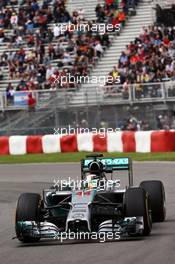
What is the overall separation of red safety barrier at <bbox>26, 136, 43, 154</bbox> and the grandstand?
207cm

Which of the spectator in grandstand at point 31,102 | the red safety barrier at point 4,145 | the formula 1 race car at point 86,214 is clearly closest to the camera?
the formula 1 race car at point 86,214

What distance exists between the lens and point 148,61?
27656mm

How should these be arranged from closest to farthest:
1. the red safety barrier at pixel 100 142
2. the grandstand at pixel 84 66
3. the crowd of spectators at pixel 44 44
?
the red safety barrier at pixel 100 142 → the grandstand at pixel 84 66 → the crowd of spectators at pixel 44 44

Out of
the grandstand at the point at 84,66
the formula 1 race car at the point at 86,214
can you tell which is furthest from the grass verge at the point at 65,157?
the formula 1 race car at the point at 86,214

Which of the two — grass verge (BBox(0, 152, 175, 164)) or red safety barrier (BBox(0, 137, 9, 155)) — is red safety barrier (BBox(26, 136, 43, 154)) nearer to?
grass verge (BBox(0, 152, 175, 164))

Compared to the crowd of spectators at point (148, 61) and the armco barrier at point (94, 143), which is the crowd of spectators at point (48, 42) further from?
Result: the armco barrier at point (94, 143)

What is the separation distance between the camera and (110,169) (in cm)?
1158

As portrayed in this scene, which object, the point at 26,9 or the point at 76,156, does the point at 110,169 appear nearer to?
the point at 76,156

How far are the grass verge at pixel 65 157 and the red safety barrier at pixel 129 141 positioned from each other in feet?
1.52

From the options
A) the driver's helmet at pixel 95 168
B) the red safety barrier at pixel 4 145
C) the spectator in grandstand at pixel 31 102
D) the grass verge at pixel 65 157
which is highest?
the spectator in grandstand at pixel 31 102

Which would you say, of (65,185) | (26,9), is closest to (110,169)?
(65,185)

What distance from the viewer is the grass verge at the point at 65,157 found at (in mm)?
21467

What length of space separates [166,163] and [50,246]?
10.6 m

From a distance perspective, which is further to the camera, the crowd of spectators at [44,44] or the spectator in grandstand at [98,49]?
the spectator in grandstand at [98,49]
